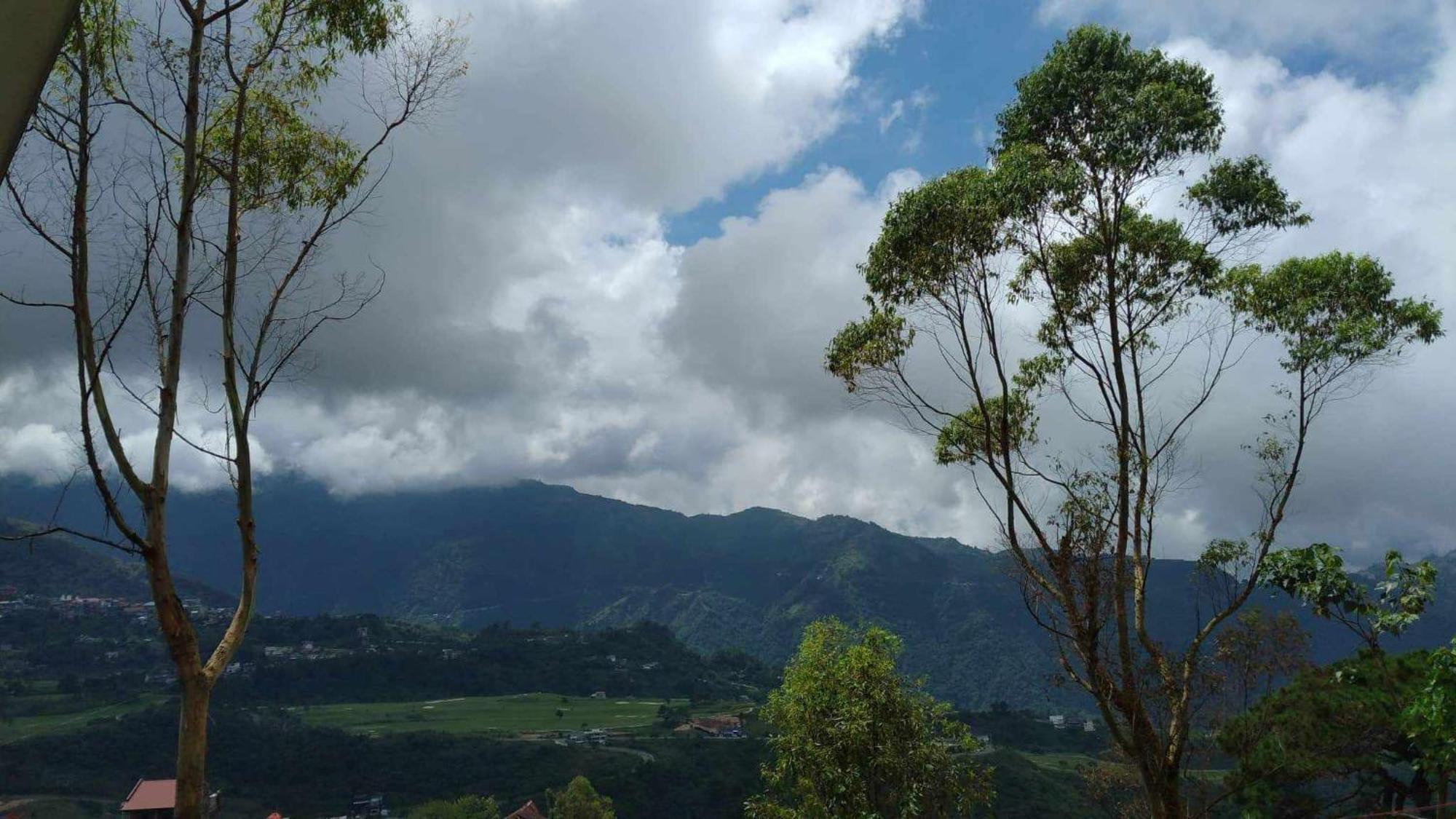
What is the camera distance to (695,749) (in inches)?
2840

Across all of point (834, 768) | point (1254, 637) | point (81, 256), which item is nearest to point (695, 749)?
point (834, 768)

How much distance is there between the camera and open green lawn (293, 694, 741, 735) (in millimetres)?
91125

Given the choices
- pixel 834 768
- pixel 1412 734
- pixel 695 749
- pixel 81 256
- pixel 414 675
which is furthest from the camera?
pixel 414 675

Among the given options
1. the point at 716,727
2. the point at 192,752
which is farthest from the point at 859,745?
the point at 716,727

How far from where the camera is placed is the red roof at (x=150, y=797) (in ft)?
108

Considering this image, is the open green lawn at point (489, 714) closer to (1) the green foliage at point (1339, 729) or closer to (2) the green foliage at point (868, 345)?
(1) the green foliage at point (1339, 729)

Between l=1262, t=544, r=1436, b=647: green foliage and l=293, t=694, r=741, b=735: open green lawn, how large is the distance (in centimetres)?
8944

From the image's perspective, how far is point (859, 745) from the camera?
14125 mm

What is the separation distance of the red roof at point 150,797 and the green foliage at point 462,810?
54.3 ft

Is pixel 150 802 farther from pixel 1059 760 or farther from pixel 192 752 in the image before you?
pixel 1059 760

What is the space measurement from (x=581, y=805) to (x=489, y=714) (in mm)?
63279

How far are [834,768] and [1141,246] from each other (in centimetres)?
946

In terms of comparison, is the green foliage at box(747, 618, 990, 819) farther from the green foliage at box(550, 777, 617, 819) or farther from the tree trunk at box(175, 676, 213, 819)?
the green foliage at box(550, 777, 617, 819)

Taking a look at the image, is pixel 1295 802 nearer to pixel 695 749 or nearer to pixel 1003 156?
pixel 1003 156
